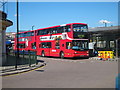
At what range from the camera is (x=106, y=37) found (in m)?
29.4

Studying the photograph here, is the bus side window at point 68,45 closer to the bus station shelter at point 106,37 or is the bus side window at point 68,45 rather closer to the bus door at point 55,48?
the bus door at point 55,48

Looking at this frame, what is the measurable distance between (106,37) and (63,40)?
31.2 feet

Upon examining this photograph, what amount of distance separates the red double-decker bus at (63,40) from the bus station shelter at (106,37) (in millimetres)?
5125

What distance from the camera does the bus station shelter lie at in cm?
2672

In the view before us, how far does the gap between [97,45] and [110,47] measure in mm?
2297

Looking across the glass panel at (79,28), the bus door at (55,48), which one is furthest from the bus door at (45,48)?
the glass panel at (79,28)

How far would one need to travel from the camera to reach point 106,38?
2950 centimetres

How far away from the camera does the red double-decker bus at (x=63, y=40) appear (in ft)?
72.3

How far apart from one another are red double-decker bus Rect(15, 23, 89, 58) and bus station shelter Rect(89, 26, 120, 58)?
513 centimetres

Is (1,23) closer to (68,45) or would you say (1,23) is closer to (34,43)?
(68,45)

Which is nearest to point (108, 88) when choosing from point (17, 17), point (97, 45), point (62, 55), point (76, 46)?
point (17, 17)

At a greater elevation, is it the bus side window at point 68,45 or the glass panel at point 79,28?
the glass panel at point 79,28

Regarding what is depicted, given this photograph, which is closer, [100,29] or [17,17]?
[17,17]

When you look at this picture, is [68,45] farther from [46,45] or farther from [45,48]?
[45,48]
